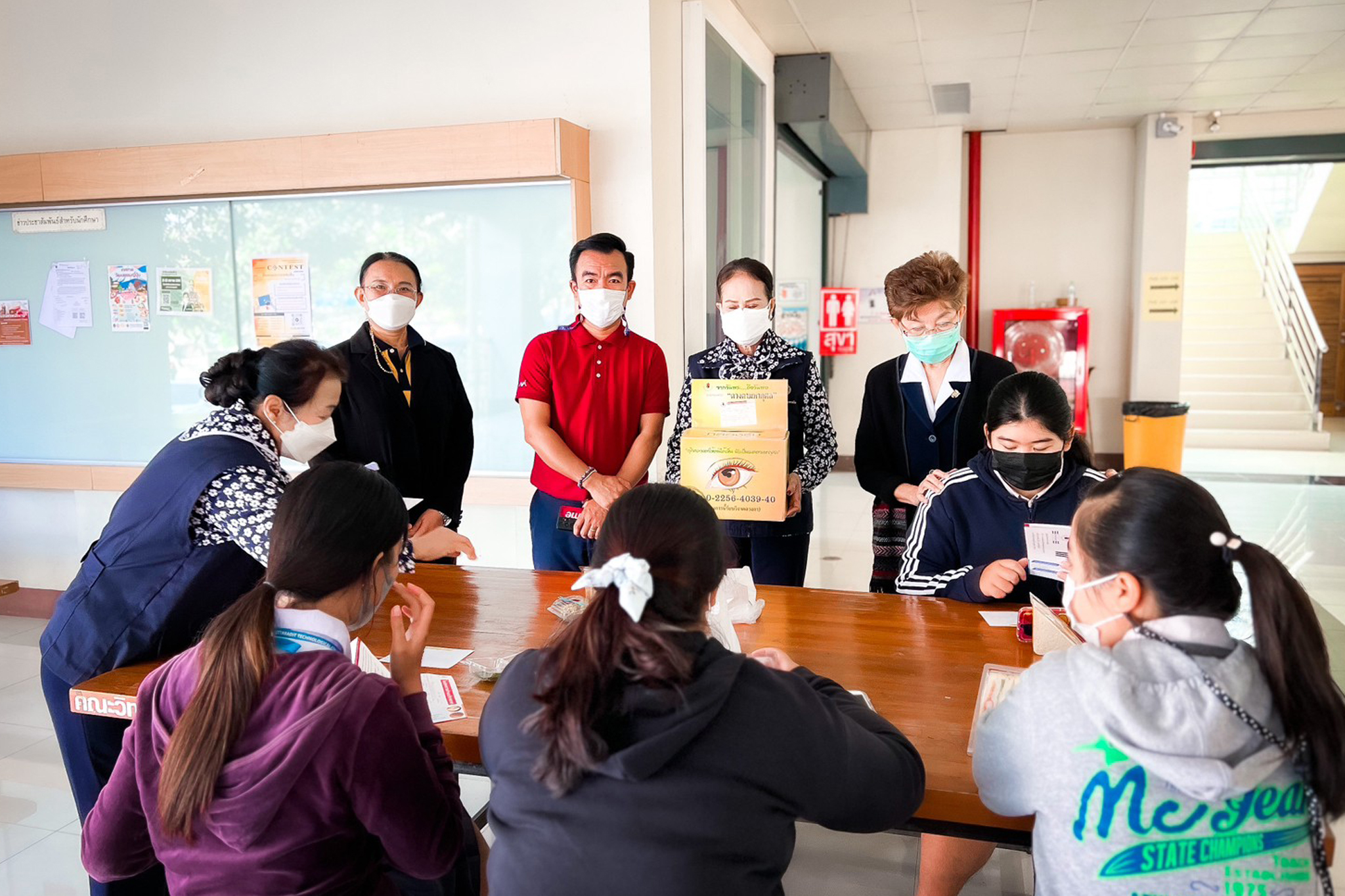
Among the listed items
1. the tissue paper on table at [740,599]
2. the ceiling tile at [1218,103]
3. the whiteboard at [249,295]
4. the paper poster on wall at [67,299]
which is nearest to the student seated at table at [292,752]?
the tissue paper on table at [740,599]

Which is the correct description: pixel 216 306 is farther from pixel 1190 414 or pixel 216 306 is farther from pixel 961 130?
pixel 1190 414

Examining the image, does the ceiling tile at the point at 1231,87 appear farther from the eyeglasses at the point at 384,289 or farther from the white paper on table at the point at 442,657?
the white paper on table at the point at 442,657

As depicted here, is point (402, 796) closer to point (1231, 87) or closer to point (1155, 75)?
point (1155, 75)

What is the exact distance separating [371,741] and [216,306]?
12.2 feet

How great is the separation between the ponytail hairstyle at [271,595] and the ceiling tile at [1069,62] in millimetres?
6267

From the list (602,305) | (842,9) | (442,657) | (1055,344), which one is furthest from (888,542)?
(1055,344)

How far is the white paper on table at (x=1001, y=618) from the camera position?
208cm

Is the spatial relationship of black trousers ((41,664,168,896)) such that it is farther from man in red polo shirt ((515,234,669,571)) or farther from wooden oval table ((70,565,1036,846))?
man in red polo shirt ((515,234,669,571))

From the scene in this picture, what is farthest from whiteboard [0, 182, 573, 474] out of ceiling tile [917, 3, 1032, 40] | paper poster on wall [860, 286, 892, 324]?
paper poster on wall [860, 286, 892, 324]

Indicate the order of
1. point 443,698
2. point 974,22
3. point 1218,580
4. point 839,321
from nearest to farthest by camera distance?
point 1218,580 < point 443,698 < point 974,22 < point 839,321

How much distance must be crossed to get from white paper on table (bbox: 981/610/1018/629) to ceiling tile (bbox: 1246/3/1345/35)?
522 centimetres

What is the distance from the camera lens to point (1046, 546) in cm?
201

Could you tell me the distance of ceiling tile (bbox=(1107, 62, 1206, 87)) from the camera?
6.75 metres

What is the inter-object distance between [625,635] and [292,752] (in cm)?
50
